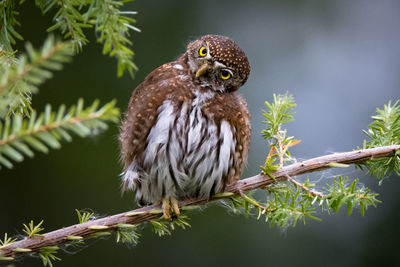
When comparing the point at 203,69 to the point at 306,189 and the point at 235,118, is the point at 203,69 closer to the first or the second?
the point at 235,118

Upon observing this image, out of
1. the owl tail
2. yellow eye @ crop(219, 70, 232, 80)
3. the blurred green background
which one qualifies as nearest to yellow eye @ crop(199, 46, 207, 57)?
yellow eye @ crop(219, 70, 232, 80)

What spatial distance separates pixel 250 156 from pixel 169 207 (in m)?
1.89

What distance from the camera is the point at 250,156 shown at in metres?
3.55

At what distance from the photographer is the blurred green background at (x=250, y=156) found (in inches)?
134

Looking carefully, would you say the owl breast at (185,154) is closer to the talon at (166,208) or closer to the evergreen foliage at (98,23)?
the talon at (166,208)

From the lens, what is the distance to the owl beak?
1857 mm

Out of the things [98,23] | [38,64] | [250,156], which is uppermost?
[98,23]

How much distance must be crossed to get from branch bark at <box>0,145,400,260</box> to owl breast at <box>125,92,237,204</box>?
16 cm

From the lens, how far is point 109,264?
3.42 meters

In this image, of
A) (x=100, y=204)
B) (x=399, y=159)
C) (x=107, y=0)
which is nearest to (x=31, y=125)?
(x=107, y=0)

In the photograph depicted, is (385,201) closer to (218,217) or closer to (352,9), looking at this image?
(218,217)

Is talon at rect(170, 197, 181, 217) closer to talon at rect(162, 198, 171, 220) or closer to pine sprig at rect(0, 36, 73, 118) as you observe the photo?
talon at rect(162, 198, 171, 220)

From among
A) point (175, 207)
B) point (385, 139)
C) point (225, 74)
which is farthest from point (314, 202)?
point (225, 74)

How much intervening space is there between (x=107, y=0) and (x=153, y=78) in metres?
0.80
